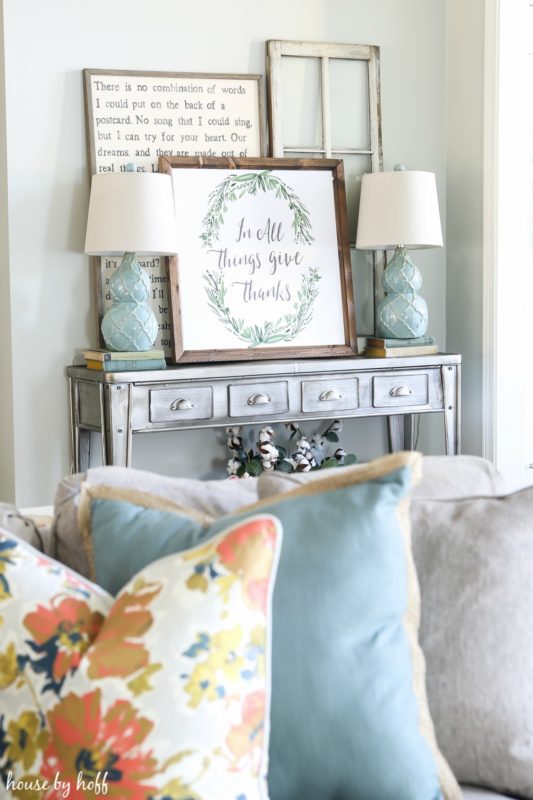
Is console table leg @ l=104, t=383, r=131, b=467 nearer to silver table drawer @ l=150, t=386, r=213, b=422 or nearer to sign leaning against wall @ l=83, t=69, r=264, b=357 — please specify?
silver table drawer @ l=150, t=386, r=213, b=422

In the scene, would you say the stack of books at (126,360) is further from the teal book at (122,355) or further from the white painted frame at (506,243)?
the white painted frame at (506,243)

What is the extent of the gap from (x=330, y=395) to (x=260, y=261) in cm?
63

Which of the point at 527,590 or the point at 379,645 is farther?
the point at 527,590

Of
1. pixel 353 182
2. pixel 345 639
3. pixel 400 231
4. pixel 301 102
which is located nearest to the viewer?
pixel 345 639

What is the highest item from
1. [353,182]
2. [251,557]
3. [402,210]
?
[353,182]

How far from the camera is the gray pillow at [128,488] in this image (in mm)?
1542

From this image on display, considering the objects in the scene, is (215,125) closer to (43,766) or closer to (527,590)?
(527,590)

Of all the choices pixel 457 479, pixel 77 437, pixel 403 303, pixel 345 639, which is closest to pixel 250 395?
pixel 77 437

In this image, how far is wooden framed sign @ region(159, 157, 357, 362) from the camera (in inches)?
156

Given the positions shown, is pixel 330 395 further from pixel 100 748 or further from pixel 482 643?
pixel 100 748

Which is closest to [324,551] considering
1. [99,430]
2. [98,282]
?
Answer: [99,430]

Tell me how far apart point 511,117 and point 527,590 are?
3086 mm

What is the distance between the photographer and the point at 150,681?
45.7 inches

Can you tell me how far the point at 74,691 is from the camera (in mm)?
1175
